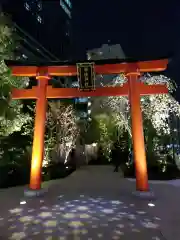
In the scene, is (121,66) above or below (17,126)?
above

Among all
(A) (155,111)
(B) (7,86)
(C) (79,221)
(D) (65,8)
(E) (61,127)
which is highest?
(D) (65,8)

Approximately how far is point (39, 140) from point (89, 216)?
13.5ft

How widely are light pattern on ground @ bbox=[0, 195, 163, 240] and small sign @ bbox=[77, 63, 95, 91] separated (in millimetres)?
4583

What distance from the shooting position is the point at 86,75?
29.8 ft

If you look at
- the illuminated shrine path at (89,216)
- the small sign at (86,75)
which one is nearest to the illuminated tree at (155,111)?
the illuminated shrine path at (89,216)

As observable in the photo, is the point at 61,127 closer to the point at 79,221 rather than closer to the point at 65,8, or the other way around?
the point at 79,221

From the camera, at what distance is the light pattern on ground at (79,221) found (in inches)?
186

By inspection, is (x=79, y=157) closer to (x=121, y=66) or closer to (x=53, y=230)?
(x=121, y=66)

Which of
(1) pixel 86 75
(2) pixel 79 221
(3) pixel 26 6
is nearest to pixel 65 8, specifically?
(3) pixel 26 6

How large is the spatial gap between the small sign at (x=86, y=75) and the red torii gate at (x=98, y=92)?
15.0 inches

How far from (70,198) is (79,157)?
542 inches

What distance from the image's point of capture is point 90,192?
30.0 feet

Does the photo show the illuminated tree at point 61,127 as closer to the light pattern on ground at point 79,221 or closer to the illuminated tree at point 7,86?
the illuminated tree at point 7,86

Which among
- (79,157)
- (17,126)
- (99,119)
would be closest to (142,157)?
(17,126)
